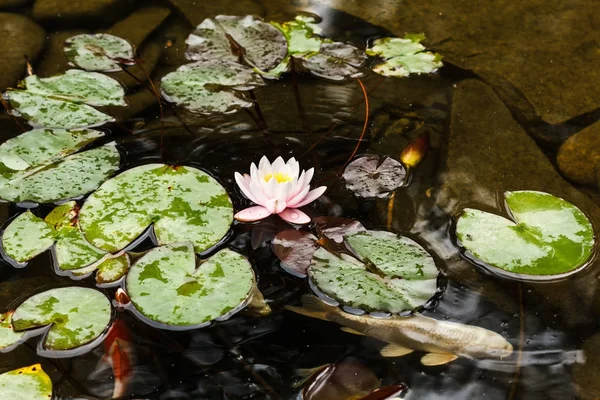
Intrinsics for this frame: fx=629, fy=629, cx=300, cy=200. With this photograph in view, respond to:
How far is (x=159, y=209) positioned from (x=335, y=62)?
1.23m

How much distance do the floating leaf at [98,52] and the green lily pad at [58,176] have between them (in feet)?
2.14

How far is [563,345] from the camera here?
1.96 meters

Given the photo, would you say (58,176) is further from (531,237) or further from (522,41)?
(522,41)

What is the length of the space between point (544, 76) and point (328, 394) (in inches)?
78.1

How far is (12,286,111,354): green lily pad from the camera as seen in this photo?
1.88 metres

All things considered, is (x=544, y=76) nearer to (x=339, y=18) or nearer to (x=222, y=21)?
(x=339, y=18)

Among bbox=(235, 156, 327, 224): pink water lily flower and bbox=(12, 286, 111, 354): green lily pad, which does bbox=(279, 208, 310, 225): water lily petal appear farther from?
bbox=(12, 286, 111, 354): green lily pad

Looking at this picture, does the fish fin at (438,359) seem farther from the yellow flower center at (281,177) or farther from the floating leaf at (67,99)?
the floating leaf at (67,99)

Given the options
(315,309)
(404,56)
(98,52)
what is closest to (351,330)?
(315,309)

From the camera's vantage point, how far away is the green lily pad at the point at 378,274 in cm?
196

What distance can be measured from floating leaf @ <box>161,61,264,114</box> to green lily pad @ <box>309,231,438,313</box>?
2.95ft

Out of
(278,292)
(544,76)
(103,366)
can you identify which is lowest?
(103,366)

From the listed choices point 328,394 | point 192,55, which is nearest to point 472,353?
point 328,394

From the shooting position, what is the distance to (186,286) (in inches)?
77.7
